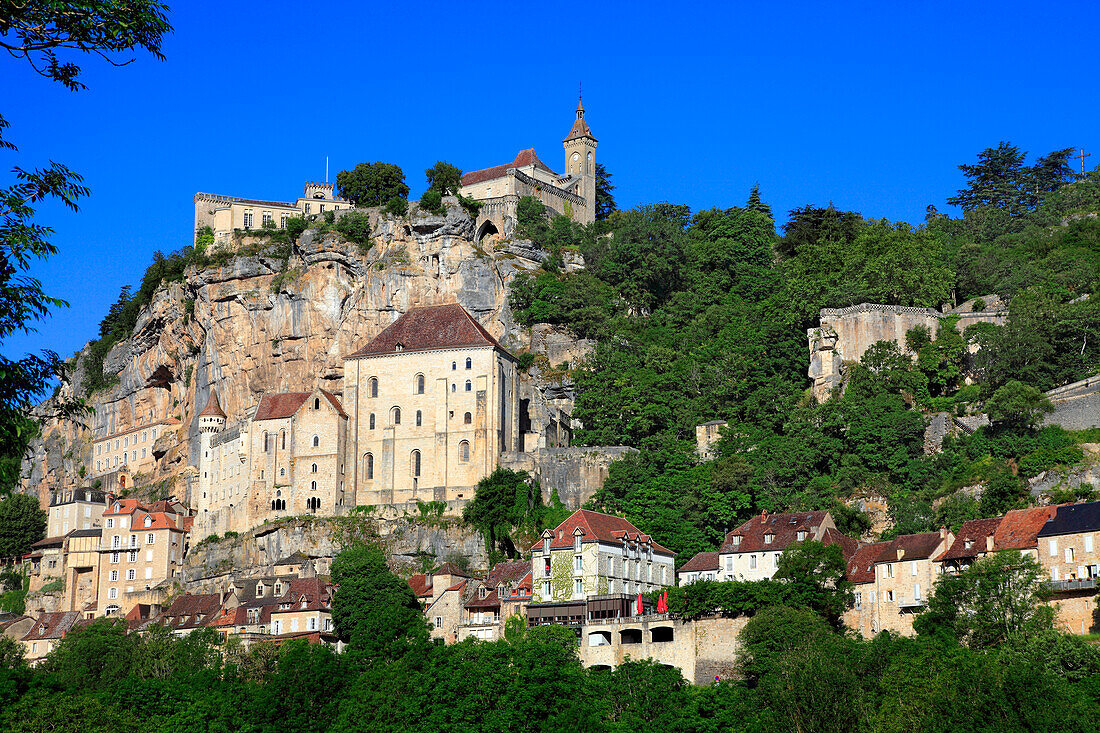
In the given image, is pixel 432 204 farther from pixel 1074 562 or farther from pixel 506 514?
pixel 1074 562

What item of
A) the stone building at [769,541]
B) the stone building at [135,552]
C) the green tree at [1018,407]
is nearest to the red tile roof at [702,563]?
the stone building at [769,541]

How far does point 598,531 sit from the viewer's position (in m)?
62.9

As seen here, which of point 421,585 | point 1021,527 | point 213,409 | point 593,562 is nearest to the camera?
point 1021,527

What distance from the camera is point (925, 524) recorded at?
5934 centimetres

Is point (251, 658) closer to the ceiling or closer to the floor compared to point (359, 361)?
closer to the floor

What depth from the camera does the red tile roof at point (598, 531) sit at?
62469 mm

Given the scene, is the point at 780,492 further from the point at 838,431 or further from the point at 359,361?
the point at 359,361

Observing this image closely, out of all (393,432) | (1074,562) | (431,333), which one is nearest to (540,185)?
(431,333)

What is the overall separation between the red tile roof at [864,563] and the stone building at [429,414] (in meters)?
25.2

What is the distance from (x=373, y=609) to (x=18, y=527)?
47.1 metres

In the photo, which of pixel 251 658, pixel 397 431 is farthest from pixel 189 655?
pixel 397 431

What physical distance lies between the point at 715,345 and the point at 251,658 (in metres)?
35.9

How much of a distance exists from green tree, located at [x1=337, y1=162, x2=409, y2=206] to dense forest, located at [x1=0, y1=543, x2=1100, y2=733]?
40.9 metres

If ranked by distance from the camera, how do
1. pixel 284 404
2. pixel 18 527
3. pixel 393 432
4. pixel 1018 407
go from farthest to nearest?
pixel 18 527 < pixel 284 404 < pixel 393 432 < pixel 1018 407
